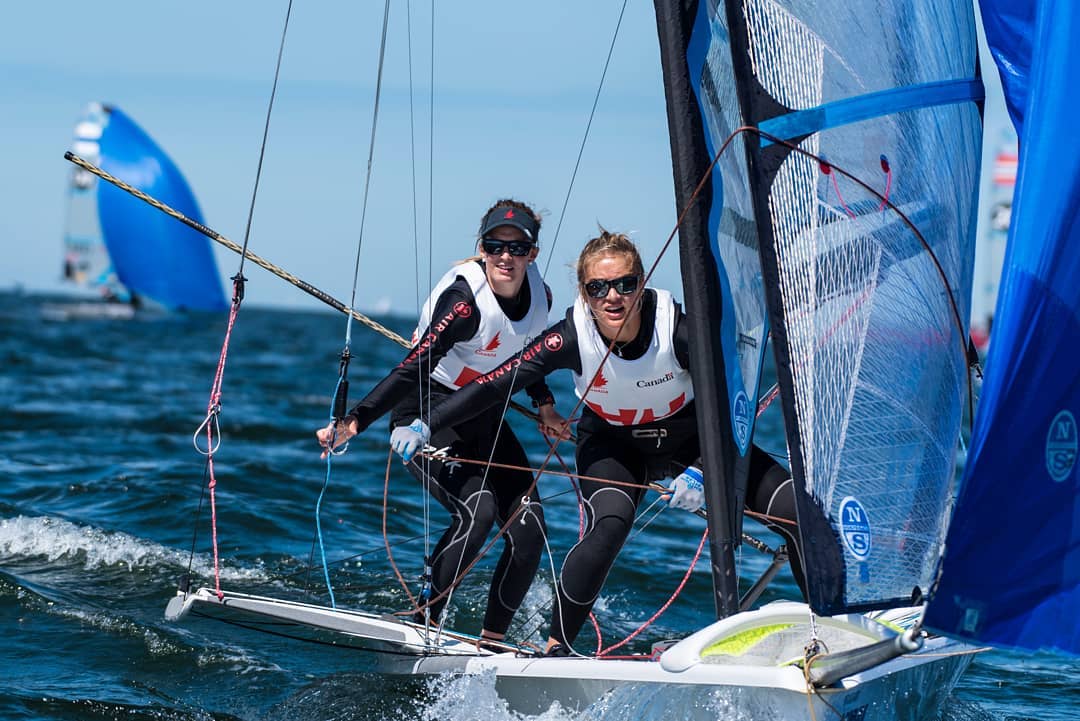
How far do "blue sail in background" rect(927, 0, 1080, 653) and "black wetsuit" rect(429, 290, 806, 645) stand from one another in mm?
982

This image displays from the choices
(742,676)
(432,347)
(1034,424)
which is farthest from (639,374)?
(1034,424)

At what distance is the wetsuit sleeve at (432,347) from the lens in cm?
430

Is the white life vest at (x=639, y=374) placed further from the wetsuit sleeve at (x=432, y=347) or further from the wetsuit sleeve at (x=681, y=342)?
the wetsuit sleeve at (x=432, y=347)

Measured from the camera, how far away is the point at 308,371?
22.8 m

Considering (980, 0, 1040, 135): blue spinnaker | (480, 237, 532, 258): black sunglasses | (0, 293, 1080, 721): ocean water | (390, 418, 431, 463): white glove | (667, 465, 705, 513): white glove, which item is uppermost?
(980, 0, 1040, 135): blue spinnaker

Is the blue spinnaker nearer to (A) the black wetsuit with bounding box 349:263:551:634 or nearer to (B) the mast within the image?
(B) the mast

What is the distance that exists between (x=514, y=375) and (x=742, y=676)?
1322mm

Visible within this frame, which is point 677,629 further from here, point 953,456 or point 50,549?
point 50,549

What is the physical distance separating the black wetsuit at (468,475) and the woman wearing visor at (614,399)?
262 mm

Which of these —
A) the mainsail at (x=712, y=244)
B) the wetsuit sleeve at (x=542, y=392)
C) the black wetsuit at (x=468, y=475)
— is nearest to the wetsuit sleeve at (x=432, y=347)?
the black wetsuit at (x=468, y=475)

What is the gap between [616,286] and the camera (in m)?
3.79

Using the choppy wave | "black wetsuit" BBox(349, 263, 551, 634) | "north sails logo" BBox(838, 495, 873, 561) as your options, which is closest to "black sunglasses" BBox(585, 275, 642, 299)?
"black wetsuit" BBox(349, 263, 551, 634)

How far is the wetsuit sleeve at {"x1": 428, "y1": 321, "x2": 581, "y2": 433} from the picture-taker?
13.1 ft

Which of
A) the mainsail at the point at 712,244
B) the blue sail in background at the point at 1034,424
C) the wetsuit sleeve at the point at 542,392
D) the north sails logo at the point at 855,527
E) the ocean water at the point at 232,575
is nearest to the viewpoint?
the blue sail in background at the point at 1034,424
